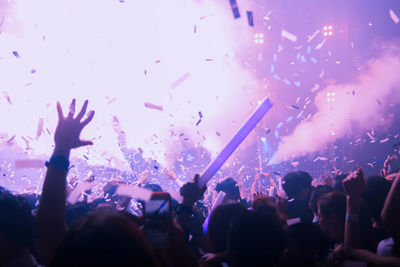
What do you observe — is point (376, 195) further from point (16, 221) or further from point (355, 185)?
point (16, 221)

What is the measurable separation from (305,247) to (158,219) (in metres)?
1.23

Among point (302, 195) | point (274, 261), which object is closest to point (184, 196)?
point (274, 261)

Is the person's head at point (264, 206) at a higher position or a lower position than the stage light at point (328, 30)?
lower

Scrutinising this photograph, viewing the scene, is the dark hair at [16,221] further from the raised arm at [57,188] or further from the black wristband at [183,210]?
the black wristband at [183,210]

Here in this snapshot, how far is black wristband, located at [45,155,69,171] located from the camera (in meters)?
1.93

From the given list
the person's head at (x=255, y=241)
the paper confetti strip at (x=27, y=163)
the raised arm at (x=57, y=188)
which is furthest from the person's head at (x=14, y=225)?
the person's head at (x=255, y=241)

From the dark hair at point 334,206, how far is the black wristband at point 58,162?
233cm

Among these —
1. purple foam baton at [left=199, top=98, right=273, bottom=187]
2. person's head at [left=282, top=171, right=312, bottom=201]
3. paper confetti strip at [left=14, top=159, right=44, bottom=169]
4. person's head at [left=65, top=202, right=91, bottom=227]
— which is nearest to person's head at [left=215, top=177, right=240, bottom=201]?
person's head at [left=282, top=171, right=312, bottom=201]

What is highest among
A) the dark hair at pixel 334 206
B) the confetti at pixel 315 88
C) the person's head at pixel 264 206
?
the confetti at pixel 315 88

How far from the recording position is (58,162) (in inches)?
76.3

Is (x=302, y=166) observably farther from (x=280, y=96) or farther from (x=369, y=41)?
(x=369, y=41)

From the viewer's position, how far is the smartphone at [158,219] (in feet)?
5.26

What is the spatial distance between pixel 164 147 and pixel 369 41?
20.2 m

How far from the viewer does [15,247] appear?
2.07 meters
